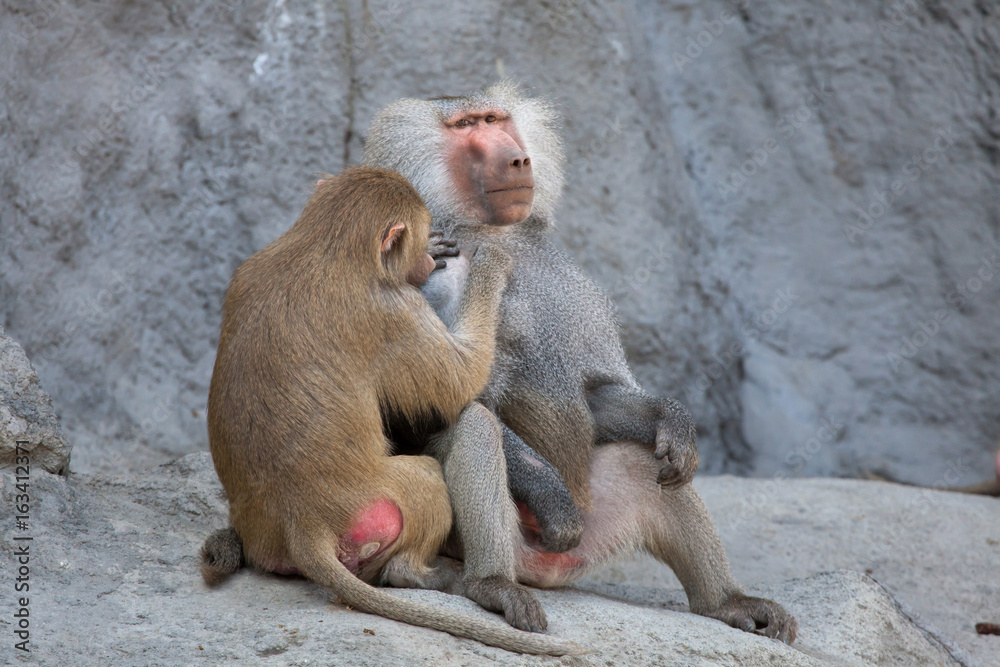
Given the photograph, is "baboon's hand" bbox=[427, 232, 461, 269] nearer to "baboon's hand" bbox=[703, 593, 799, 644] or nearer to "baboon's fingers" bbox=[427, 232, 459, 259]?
"baboon's fingers" bbox=[427, 232, 459, 259]

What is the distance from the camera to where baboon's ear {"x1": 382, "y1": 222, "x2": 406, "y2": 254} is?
2688 millimetres

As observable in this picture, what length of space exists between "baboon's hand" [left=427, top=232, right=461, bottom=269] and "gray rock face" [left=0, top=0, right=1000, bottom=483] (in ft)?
7.24

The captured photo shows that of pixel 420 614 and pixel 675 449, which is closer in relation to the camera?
pixel 420 614

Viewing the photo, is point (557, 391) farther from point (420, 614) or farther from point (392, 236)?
point (420, 614)

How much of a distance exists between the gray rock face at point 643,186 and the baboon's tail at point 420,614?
2354 mm

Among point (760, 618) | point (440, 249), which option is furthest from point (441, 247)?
Answer: point (760, 618)

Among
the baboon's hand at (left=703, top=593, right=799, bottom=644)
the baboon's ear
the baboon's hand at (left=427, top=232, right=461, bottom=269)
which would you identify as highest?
the baboon's ear

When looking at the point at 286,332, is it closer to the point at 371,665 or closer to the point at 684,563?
the point at 371,665

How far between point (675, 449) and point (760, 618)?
54 cm

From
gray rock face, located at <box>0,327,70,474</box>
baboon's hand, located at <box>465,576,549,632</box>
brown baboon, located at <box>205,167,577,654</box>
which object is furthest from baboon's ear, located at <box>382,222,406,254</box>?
gray rock face, located at <box>0,327,70,474</box>

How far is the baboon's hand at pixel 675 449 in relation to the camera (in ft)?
9.87

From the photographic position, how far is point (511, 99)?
11.3 feet

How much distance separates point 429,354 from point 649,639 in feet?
3.00

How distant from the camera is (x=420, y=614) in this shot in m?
2.41
